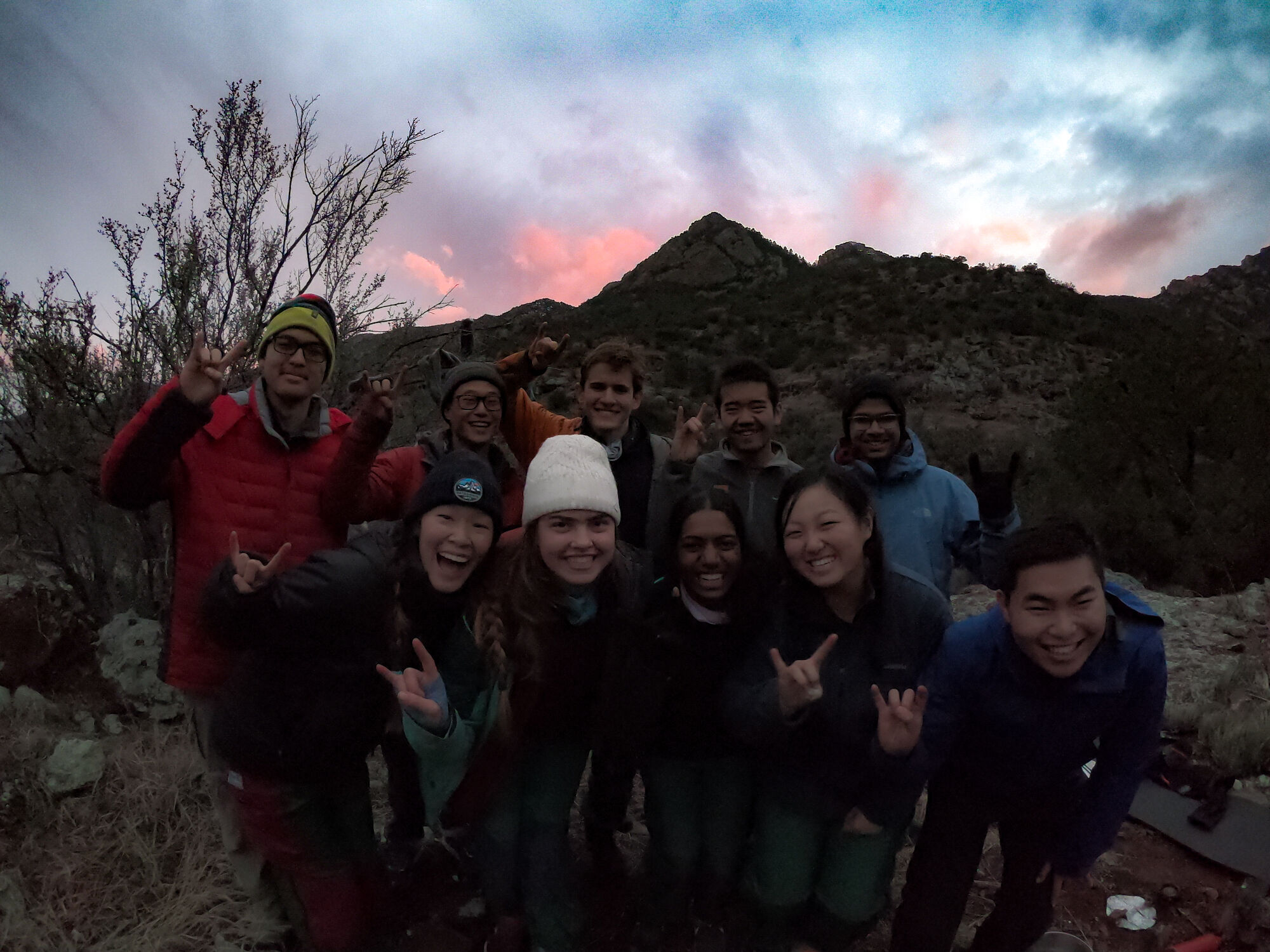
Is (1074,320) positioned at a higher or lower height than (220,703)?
higher

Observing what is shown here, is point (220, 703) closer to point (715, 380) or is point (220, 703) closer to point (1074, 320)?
point (715, 380)

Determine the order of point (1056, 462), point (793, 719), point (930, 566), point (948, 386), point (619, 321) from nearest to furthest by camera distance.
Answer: point (793, 719) < point (930, 566) < point (1056, 462) < point (948, 386) < point (619, 321)

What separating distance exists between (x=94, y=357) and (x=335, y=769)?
3.48m

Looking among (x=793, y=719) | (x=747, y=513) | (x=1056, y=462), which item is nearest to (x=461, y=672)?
(x=793, y=719)

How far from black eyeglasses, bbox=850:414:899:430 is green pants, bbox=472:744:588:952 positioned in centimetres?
180

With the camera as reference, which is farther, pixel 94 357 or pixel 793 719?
pixel 94 357

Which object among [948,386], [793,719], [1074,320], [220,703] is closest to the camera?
[793,719]

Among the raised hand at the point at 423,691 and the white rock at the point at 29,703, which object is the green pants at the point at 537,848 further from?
the white rock at the point at 29,703

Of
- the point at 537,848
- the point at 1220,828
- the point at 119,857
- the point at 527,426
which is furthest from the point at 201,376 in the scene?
the point at 1220,828

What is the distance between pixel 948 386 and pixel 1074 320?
8015 millimetres

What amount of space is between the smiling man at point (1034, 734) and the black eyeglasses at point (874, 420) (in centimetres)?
106

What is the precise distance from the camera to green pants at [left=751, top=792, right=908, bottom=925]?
7.11 ft

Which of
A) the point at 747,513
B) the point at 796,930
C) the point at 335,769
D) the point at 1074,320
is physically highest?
the point at 1074,320

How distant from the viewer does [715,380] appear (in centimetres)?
303
